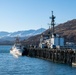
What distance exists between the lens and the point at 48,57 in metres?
84.9

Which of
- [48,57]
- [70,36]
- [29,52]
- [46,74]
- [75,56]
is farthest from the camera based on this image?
[70,36]

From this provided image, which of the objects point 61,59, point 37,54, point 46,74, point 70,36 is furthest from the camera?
point 70,36

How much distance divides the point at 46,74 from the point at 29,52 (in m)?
55.5

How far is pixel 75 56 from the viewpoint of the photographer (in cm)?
6397

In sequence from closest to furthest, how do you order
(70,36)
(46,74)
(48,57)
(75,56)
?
(46,74), (75,56), (48,57), (70,36)

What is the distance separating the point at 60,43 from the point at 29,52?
22847mm

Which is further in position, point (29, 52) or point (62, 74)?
point (29, 52)

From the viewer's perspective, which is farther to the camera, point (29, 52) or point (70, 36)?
point (70, 36)

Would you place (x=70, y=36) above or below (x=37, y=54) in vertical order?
above

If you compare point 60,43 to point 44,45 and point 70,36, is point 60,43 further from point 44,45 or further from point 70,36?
point 70,36

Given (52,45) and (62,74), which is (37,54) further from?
(62,74)

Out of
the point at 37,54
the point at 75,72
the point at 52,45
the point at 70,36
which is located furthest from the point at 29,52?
the point at 70,36

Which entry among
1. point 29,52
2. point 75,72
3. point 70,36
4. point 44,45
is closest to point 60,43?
point 44,45

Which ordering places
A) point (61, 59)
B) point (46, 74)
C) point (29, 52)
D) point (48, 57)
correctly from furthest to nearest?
point (29, 52), point (48, 57), point (61, 59), point (46, 74)
